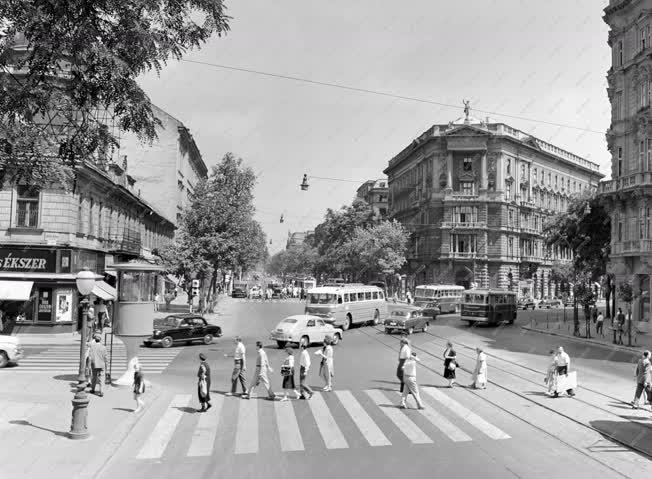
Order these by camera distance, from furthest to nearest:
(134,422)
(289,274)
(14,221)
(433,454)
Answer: (289,274) < (14,221) < (134,422) < (433,454)

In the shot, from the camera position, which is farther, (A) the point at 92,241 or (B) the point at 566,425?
(A) the point at 92,241

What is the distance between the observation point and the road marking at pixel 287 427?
12.4 metres

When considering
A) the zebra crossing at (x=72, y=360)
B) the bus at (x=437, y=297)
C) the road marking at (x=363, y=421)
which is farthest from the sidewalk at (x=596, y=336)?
the zebra crossing at (x=72, y=360)

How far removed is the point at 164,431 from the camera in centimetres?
1362

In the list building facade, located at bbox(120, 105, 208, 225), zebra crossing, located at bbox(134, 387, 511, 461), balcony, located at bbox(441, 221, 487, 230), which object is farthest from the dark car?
balcony, located at bbox(441, 221, 487, 230)

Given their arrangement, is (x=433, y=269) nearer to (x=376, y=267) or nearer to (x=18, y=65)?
(x=376, y=267)

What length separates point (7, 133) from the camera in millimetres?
10797

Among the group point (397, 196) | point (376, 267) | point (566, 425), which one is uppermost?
point (397, 196)

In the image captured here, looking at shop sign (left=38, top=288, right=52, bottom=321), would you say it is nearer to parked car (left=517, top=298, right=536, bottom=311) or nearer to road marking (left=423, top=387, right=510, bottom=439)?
road marking (left=423, top=387, right=510, bottom=439)

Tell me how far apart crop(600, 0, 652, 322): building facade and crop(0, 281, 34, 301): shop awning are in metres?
36.4

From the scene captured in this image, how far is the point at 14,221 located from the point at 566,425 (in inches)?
1139

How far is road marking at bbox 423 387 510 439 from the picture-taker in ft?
44.9

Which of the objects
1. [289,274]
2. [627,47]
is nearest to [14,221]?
[627,47]

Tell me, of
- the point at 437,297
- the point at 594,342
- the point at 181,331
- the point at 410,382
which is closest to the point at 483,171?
the point at 437,297
